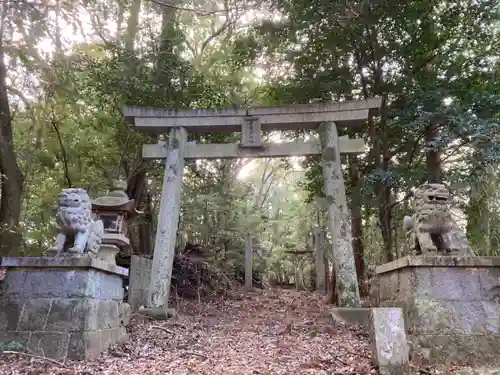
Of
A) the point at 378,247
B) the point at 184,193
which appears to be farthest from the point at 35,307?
the point at 378,247

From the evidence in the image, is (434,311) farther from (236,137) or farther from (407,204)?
(236,137)

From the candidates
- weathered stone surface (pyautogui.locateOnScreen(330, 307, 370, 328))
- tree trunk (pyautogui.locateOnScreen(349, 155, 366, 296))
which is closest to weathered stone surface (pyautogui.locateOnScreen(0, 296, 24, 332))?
weathered stone surface (pyautogui.locateOnScreen(330, 307, 370, 328))

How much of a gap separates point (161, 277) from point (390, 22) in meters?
7.00

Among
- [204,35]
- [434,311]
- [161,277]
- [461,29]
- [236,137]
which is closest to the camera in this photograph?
[434,311]

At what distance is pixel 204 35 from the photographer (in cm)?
1364

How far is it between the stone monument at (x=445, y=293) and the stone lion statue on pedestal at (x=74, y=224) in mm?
3747

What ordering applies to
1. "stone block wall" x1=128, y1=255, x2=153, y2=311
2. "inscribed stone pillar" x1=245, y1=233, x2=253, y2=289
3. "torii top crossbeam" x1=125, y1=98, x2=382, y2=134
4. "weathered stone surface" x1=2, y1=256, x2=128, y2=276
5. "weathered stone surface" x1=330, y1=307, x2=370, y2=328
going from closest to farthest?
"weathered stone surface" x1=2, y1=256, x2=128, y2=276 < "weathered stone surface" x1=330, y1=307, x2=370, y2=328 < "stone block wall" x1=128, y1=255, x2=153, y2=311 < "torii top crossbeam" x1=125, y1=98, x2=382, y2=134 < "inscribed stone pillar" x1=245, y1=233, x2=253, y2=289

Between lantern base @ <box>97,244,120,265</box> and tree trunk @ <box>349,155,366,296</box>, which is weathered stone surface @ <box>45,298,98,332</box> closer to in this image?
lantern base @ <box>97,244,120,265</box>

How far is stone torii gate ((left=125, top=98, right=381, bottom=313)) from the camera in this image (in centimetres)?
798

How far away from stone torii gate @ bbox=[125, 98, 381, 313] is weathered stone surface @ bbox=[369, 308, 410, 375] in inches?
152

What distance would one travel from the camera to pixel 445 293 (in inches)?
180

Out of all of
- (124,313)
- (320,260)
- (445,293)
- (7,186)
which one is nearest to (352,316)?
(445,293)

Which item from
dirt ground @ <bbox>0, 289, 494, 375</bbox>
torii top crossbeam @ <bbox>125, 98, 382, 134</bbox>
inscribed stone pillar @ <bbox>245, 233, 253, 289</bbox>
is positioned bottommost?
dirt ground @ <bbox>0, 289, 494, 375</bbox>

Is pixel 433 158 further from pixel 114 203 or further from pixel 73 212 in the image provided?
pixel 73 212
